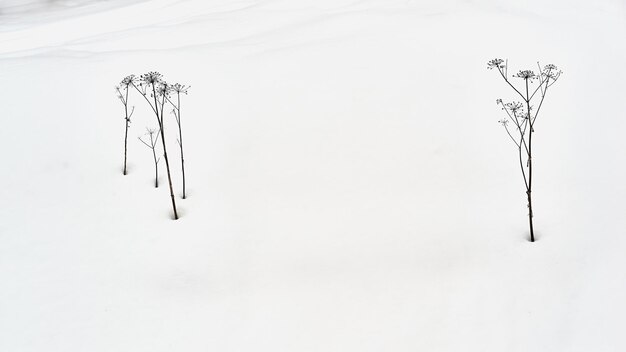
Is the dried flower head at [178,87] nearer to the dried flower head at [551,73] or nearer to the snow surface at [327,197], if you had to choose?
the snow surface at [327,197]

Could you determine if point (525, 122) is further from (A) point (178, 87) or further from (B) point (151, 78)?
(B) point (151, 78)

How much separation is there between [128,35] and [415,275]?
3831mm

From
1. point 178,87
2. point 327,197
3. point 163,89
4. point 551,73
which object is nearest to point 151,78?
point 163,89

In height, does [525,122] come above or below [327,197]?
above

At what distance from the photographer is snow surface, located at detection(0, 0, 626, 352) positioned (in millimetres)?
2492

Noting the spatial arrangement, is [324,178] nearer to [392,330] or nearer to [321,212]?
[321,212]

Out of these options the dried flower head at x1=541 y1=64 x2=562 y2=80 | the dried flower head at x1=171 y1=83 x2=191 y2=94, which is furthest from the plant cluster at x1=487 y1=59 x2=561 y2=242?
the dried flower head at x1=171 y1=83 x2=191 y2=94

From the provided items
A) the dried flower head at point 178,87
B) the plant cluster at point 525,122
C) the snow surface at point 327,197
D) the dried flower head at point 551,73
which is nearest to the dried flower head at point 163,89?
the dried flower head at point 178,87

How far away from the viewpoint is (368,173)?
330cm

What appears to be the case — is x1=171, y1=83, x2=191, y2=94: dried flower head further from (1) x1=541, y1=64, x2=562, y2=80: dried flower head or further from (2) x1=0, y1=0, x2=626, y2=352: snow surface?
(1) x1=541, y1=64, x2=562, y2=80: dried flower head

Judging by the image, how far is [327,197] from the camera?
3158 mm

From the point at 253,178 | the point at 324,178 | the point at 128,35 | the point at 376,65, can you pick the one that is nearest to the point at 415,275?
the point at 324,178

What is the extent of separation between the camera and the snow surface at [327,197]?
2.49 metres

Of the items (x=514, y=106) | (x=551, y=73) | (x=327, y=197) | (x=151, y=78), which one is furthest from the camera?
(x=551, y=73)
